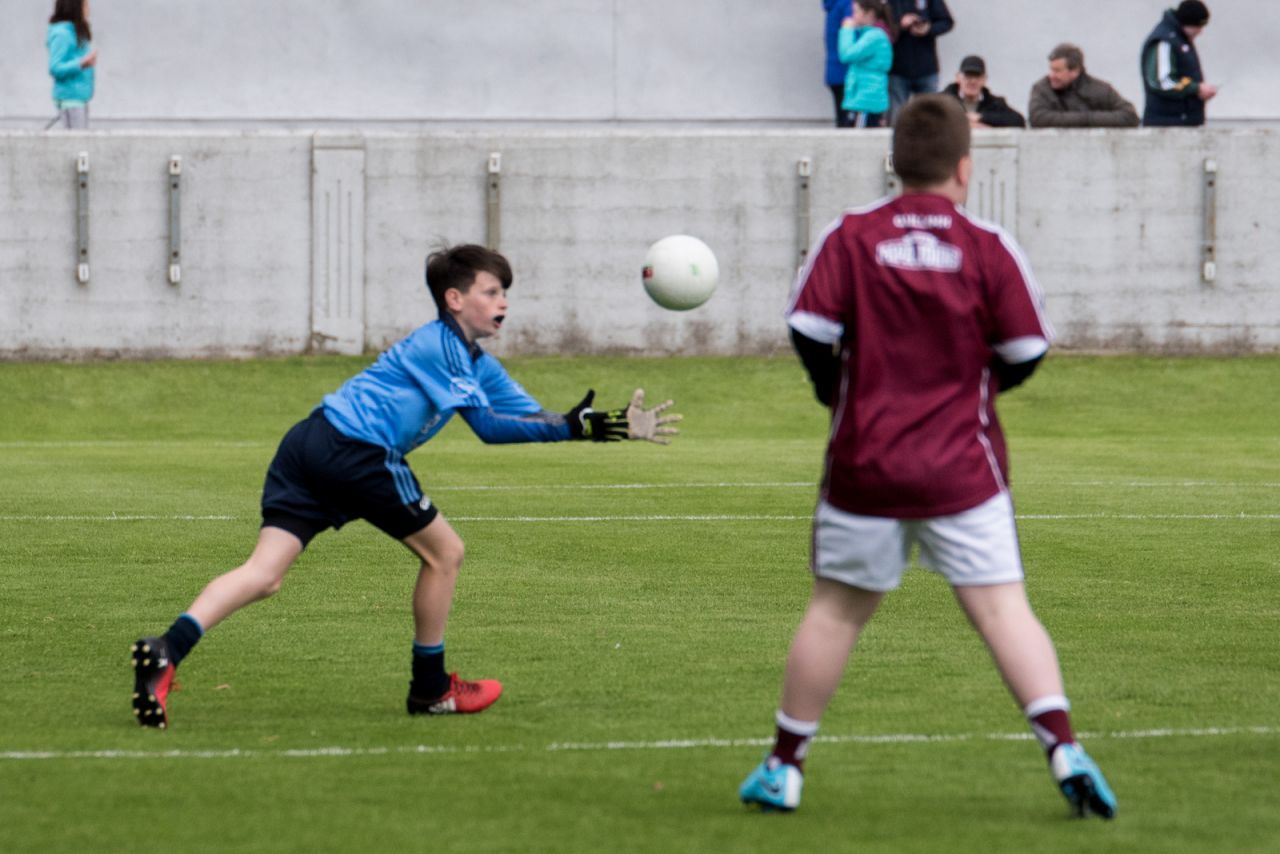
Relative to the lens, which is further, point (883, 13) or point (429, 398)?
point (883, 13)

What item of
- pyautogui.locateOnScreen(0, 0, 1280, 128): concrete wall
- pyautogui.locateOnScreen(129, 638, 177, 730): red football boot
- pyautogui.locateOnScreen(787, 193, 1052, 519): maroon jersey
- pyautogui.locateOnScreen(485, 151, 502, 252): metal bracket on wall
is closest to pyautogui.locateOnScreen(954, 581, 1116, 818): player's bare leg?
pyautogui.locateOnScreen(787, 193, 1052, 519): maroon jersey

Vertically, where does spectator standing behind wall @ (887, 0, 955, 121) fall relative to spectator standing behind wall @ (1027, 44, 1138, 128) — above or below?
above

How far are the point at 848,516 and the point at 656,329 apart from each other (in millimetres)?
19954

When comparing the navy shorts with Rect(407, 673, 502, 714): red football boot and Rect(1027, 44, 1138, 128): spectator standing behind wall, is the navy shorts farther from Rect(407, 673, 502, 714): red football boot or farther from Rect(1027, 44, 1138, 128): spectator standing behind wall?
Rect(1027, 44, 1138, 128): spectator standing behind wall

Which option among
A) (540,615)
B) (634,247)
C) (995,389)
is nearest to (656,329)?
(634,247)

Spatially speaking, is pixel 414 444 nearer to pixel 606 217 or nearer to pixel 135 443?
pixel 135 443

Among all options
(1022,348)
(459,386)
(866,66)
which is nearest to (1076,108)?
(866,66)

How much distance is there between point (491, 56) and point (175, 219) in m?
6.71

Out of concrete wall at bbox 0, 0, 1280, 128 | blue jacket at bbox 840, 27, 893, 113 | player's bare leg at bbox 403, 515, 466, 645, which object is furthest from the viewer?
concrete wall at bbox 0, 0, 1280, 128

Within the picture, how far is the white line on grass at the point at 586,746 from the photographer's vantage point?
591 cm

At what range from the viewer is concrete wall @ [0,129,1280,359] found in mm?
24641

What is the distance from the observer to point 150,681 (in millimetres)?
6328

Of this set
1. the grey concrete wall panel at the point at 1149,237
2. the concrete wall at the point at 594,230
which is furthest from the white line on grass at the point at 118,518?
the grey concrete wall panel at the point at 1149,237

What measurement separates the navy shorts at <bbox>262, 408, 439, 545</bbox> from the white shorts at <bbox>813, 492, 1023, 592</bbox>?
6.51 feet
